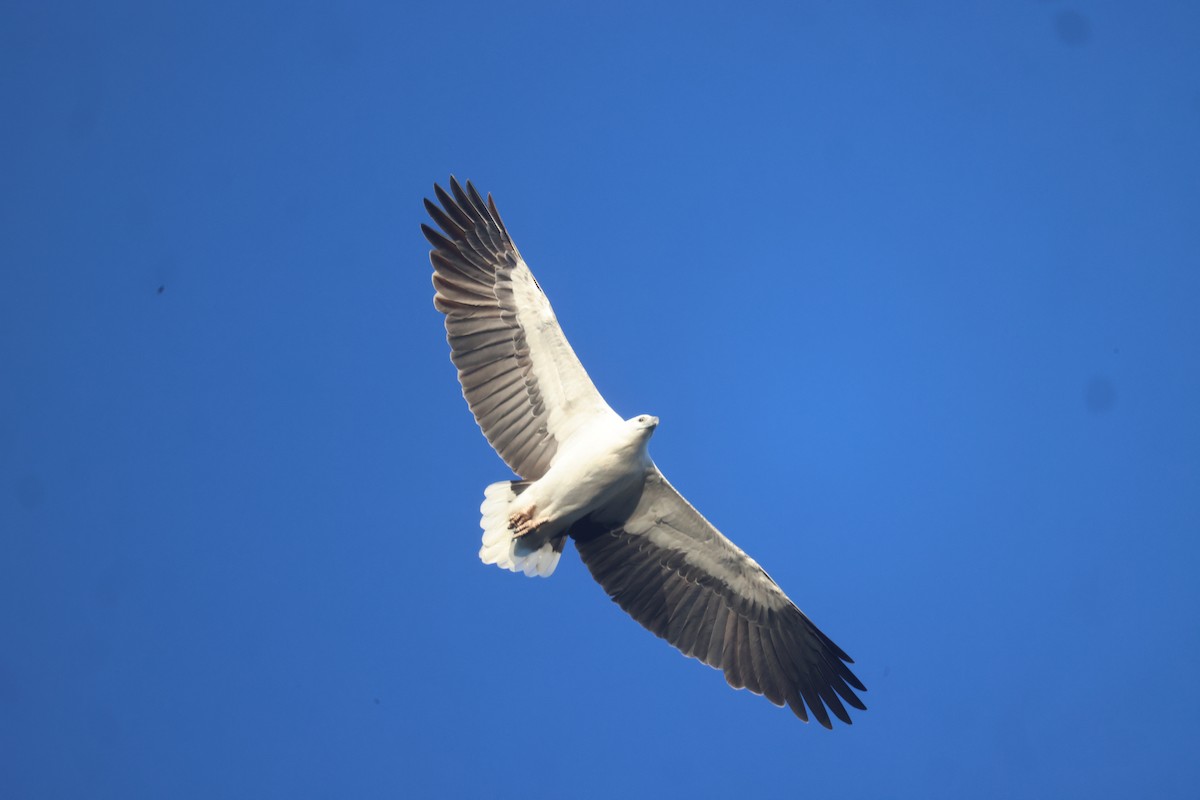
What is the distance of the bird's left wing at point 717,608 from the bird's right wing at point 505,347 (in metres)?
1.02

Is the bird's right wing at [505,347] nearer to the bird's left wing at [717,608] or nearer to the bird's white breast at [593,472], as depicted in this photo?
the bird's white breast at [593,472]

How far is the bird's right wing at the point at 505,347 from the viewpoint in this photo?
471 inches

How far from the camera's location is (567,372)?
472 inches

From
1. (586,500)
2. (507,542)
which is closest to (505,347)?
(586,500)

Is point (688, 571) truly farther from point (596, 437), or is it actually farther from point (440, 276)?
point (440, 276)

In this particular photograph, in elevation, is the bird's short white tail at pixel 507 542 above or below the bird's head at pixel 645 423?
below

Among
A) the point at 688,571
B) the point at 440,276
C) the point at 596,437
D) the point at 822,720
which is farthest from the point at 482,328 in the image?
the point at 822,720

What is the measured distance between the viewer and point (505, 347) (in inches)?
473

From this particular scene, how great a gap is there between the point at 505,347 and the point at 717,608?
3.42m

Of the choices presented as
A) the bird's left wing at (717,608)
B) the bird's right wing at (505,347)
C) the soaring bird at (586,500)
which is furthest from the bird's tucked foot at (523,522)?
the bird's left wing at (717,608)

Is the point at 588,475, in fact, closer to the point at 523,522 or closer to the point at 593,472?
the point at 593,472

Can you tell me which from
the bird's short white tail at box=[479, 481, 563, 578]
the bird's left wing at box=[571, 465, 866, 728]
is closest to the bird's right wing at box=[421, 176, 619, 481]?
the bird's short white tail at box=[479, 481, 563, 578]

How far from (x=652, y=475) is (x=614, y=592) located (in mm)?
1356

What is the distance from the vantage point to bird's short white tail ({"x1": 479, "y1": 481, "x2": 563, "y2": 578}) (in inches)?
468
